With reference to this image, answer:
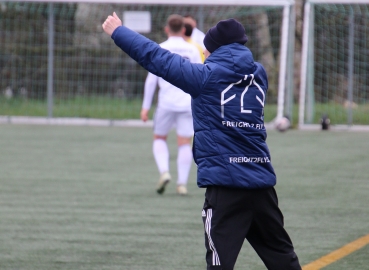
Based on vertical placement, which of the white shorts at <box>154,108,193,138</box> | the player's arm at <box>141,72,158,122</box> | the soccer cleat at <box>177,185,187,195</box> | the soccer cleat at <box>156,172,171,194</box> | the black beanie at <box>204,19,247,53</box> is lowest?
the soccer cleat at <box>177,185,187,195</box>

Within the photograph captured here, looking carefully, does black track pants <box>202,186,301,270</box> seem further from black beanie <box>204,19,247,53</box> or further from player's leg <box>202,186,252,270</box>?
black beanie <box>204,19,247,53</box>

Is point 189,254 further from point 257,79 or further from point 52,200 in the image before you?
point 52,200

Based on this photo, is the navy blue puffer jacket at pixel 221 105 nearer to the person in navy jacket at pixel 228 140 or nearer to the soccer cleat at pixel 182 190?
the person in navy jacket at pixel 228 140

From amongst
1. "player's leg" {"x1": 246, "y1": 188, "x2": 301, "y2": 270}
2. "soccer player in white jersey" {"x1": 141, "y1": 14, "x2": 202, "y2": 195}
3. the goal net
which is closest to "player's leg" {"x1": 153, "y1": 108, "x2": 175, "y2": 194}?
"soccer player in white jersey" {"x1": 141, "y1": 14, "x2": 202, "y2": 195}

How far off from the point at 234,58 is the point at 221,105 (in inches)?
10.2

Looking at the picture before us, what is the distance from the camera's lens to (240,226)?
418 cm

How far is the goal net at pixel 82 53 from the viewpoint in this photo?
63.5 ft

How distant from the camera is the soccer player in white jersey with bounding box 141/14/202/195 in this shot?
920 centimetres

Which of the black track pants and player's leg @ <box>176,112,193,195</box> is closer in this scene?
the black track pants

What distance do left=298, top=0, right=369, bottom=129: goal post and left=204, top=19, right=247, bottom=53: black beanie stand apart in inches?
527

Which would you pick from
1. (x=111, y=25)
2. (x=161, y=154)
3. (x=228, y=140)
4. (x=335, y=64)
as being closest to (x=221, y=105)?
(x=228, y=140)

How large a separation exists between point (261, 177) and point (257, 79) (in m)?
0.52

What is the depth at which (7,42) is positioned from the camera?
67.2 feet

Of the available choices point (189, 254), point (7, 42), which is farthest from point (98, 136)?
point (189, 254)
